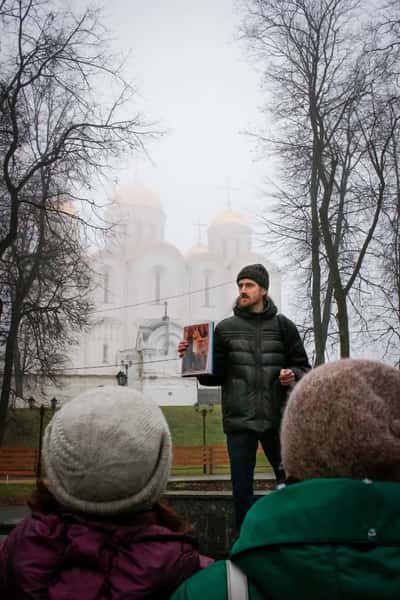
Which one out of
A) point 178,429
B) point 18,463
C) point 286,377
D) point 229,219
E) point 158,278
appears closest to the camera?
point 286,377

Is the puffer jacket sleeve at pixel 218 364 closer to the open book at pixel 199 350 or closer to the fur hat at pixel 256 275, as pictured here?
the open book at pixel 199 350

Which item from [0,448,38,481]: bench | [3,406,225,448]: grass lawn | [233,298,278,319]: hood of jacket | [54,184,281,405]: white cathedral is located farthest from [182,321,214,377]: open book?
[54,184,281,405]: white cathedral

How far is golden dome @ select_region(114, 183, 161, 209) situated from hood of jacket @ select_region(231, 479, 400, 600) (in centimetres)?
5357

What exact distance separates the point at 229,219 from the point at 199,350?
53.8m

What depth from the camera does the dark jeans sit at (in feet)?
12.3

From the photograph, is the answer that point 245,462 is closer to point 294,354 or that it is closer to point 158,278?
point 294,354

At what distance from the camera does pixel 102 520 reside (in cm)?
166

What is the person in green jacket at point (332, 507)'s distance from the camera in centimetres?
128

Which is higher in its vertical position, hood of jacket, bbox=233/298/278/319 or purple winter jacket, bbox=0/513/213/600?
hood of jacket, bbox=233/298/278/319

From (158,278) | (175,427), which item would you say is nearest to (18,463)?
(175,427)

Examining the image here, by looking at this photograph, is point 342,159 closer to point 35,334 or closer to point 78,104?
point 78,104

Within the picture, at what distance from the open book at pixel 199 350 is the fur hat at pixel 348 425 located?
232cm

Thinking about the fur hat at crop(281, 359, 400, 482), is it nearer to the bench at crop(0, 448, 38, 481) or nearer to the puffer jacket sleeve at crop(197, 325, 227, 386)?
the puffer jacket sleeve at crop(197, 325, 227, 386)

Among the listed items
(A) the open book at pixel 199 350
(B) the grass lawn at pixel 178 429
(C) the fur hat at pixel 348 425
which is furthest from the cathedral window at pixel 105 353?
(C) the fur hat at pixel 348 425
